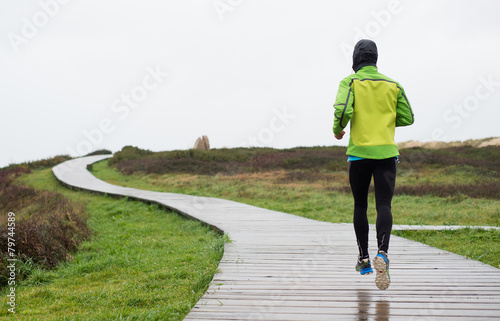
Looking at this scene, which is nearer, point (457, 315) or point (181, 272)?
point (457, 315)

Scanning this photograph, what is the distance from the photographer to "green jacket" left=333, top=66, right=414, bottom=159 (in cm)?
357

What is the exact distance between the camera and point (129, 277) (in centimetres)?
518

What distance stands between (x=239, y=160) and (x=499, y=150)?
15787 millimetres

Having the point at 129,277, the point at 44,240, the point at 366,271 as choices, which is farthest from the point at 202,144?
the point at 366,271

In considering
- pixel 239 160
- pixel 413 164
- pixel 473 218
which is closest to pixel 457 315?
pixel 473 218

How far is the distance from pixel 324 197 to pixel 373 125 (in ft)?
34.3

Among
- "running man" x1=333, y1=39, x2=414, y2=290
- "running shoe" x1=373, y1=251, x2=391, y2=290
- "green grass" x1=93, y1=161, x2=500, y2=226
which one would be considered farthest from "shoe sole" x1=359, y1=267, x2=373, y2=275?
"green grass" x1=93, y1=161, x2=500, y2=226

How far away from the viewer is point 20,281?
566 centimetres

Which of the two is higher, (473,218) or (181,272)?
(181,272)

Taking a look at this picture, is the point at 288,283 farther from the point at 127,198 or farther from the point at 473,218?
the point at 127,198

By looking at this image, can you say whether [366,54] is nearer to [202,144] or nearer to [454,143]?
[202,144]

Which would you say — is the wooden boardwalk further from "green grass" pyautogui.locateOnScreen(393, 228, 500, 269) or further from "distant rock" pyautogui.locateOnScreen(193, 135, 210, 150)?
"distant rock" pyautogui.locateOnScreen(193, 135, 210, 150)

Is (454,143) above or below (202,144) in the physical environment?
below

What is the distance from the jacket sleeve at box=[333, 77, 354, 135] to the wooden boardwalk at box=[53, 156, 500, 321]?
145cm
